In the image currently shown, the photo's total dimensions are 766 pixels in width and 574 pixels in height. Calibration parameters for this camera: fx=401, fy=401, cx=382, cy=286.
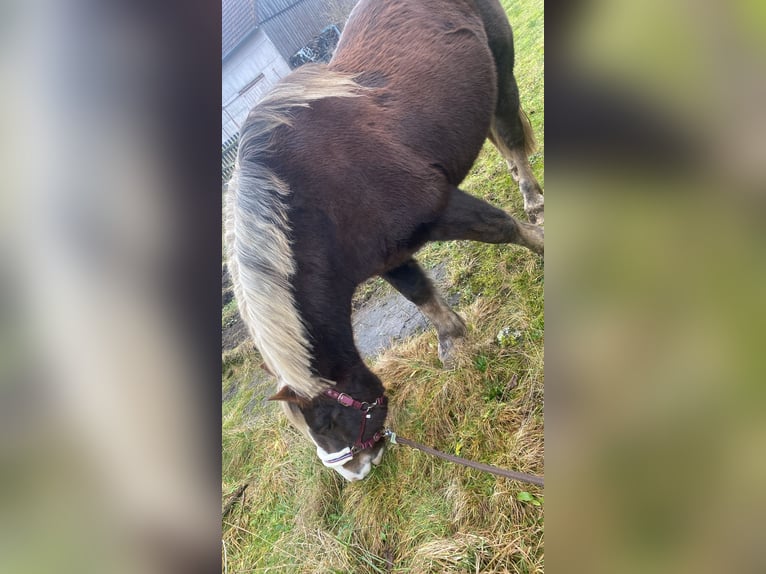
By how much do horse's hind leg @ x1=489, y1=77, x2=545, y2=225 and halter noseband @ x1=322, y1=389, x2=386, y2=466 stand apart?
606 millimetres

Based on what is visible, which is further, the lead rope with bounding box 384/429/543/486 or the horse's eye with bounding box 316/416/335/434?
the horse's eye with bounding box 316/416/335/434

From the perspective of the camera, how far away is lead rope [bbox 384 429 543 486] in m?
0.68

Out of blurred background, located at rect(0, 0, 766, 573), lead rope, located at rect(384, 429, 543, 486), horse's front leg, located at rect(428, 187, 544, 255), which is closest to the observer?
blurred background, located at rect(0, 0, 766, 573)

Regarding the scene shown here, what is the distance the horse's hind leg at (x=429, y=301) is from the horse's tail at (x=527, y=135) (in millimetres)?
435

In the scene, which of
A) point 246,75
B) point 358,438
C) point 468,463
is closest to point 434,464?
point 468,463

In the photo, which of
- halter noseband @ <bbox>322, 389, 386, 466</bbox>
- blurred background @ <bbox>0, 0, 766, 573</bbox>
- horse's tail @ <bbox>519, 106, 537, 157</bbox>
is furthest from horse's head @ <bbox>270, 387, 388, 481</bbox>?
horse's tail @ <bbox>519, 106, 537, 157</bbox>

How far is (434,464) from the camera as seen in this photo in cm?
86

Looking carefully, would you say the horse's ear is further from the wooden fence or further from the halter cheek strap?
the wooden fence

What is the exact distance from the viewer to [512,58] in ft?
3.01
